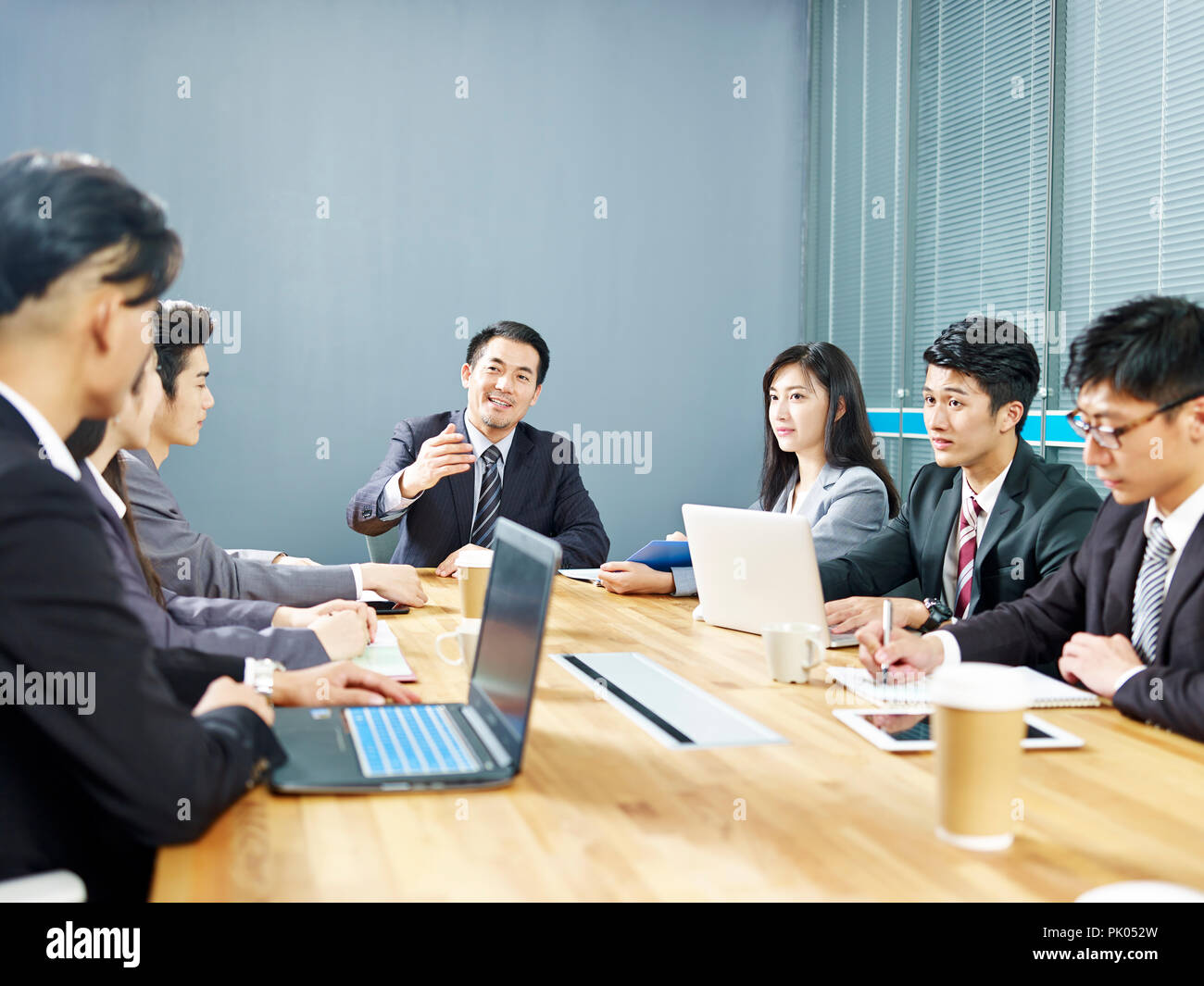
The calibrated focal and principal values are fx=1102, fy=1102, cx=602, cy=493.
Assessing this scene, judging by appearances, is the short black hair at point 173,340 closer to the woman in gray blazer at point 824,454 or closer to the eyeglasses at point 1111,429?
the woman in gray blazer at point 824,454

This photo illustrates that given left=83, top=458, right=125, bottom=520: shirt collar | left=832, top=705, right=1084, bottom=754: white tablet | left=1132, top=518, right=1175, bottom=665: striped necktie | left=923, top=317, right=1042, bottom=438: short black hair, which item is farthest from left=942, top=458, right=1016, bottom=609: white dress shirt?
left=83, top=458, right=125, bottom=520: shirt collar

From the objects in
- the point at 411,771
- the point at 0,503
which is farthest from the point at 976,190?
the point at 0,503

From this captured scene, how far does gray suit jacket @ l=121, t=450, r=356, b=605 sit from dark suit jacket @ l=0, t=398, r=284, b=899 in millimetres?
1245

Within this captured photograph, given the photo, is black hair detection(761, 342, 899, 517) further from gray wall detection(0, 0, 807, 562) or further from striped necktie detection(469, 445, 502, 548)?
gray wall detection(0, 0, 807, 562)

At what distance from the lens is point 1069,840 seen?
106 centimetres

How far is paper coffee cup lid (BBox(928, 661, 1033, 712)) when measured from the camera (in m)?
1.01

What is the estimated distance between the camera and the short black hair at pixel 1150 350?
1.62m

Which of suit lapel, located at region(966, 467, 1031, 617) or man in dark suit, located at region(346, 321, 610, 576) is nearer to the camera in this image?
suit lapel, located at region(966, 467, 1031, 617)

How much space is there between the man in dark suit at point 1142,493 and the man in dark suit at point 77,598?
3.46 feet

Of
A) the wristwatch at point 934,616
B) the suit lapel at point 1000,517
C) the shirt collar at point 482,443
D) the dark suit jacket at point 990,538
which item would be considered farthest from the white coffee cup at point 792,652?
the shirt collar at point 482,443

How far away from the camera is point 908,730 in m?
1.41
